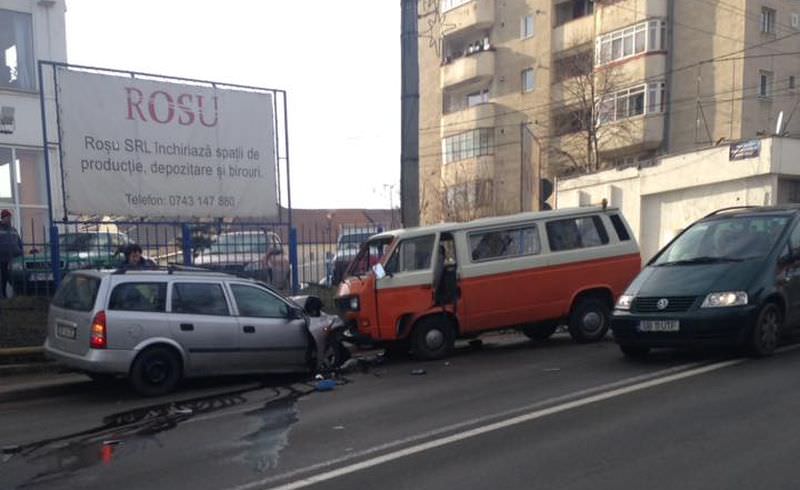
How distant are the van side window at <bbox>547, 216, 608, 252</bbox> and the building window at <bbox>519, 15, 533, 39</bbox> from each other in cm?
3184

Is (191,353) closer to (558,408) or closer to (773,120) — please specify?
(558,408)

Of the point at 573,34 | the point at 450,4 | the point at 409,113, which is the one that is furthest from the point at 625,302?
the point at 450,4

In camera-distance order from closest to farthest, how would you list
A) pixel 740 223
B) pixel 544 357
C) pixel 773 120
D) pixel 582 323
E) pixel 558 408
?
1. pixel 558 408
2. pixel 740 223
3. pixel 544 357
4. pixel 582 323
5. pixel 773 120

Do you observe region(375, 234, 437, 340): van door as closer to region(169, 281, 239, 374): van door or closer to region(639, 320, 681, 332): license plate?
region(169, 281, 239, 374): van door

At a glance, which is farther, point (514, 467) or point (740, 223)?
point (740, 223)

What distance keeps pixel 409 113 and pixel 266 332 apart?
476cm

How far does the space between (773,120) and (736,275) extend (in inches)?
1089

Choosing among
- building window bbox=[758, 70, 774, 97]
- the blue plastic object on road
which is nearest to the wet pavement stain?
the blue plastic object on road

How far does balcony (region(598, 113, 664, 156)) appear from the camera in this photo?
108 ft

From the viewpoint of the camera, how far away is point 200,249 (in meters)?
12.6

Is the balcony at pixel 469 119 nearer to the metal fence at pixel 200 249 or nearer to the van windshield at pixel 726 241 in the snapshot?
the metal fence at pixel 200 249

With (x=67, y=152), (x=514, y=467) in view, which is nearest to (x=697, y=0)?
(x=67, y=152)

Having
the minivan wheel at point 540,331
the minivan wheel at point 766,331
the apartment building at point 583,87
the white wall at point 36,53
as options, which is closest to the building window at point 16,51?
the white wall at point 36,53

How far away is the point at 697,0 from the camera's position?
32.1 metres
